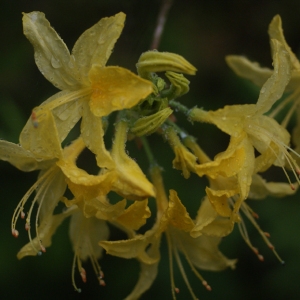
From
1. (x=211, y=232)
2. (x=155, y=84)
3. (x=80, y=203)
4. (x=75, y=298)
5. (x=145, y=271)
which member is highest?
(x=155, y=84)

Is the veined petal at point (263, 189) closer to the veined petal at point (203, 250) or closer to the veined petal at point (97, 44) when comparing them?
the veined petal at point (203, 250)

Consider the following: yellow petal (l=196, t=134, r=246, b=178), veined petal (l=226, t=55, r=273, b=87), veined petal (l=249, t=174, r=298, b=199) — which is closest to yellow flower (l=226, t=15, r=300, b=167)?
veined petal (l=226, t=55, r=273, b=87)

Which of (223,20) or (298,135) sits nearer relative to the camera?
(298,135)

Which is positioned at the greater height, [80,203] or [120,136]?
[120,136]

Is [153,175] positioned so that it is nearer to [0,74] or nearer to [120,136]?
[120,136]

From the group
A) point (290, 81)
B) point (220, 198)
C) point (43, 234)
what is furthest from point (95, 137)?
point (290, 81)

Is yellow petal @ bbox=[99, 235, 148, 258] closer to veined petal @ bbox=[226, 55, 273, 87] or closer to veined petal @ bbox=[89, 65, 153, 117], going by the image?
veined petal @ bbox=[89, 65, 153, 117]

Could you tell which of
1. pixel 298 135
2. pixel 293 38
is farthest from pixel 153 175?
pixel 293 38

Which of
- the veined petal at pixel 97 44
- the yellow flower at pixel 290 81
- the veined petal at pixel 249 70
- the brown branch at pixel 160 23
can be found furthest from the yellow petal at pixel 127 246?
the brown branch at pixel 160 23
